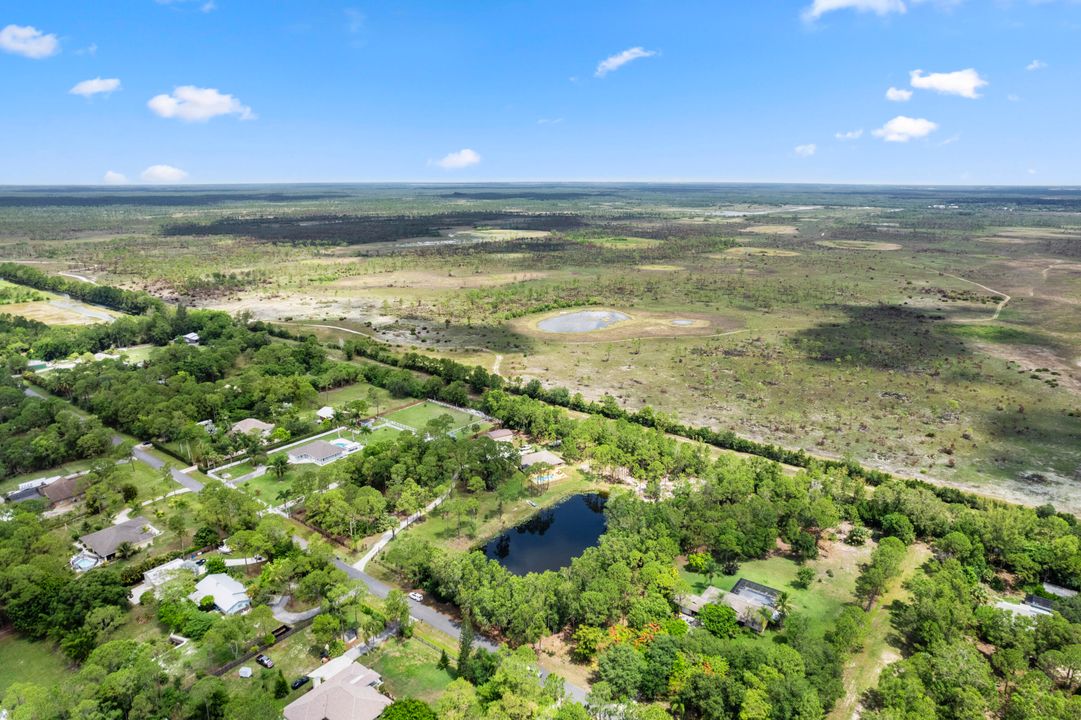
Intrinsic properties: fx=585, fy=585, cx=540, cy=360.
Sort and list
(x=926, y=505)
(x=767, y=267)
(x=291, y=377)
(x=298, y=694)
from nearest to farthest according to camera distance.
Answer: (x=298, y=694), (x=926, y=505), (x=291, y=377), (x=767, y=267)

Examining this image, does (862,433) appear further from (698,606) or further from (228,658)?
(228,658)

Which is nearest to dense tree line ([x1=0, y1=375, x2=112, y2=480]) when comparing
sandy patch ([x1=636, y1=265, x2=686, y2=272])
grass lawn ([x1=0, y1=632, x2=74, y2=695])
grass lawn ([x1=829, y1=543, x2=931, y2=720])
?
grass lawn ([x1=0, y1=632, x2=74, y2=695])

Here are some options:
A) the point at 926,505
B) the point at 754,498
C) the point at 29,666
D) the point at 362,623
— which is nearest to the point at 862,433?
the point at 926,505

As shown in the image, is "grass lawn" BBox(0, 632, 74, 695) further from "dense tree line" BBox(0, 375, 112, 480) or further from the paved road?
"dense tree line" BBox(0, 375, 112, 480)

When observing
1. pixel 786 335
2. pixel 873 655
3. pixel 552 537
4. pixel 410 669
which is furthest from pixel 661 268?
pixel 410 669

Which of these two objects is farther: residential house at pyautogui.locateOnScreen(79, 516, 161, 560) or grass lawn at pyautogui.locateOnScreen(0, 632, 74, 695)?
residential house at pyautogui.locateOnScreen(79, 516, 161, 560)

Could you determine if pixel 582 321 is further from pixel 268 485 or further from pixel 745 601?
pixel 745 601

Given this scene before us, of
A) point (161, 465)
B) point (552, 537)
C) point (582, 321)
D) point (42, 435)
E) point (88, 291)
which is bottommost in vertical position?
point (552, 537)
